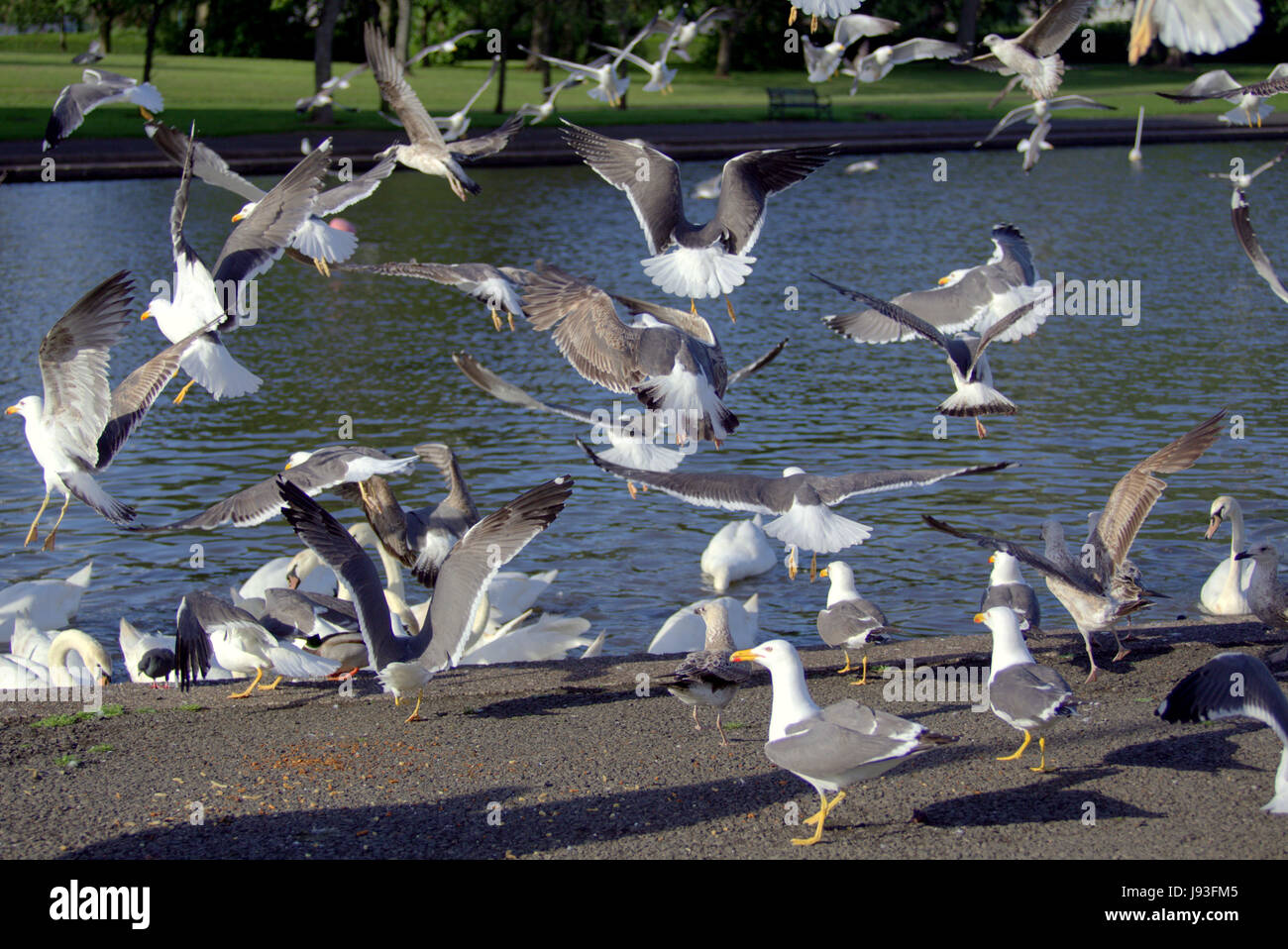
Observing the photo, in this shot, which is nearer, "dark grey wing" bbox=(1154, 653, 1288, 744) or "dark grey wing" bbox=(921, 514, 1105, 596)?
"dark grey wing" bbox=(1154, 653, 1288, 744)

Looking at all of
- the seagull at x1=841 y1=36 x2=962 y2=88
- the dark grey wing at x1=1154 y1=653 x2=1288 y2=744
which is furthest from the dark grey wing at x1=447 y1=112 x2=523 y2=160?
the dark grey wing at x1=1154 y1=653 x2=1288 y2=744

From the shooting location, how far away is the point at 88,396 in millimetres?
8383

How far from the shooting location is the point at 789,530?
7.87 m

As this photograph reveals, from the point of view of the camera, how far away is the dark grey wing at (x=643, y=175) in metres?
9.66

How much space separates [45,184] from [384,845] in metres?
28.9

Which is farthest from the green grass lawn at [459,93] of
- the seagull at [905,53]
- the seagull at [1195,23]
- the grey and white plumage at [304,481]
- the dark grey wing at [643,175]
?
the seagull at [1195,23]

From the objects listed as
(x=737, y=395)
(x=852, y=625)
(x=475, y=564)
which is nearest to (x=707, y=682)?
(x=475, y=564)

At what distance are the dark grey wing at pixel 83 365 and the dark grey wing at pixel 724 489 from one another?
9.45 feet

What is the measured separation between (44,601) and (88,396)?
1.98m

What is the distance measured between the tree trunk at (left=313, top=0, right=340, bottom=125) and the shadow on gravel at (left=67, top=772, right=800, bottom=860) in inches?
1439

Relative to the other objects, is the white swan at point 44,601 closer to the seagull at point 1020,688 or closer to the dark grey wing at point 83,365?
the dark grey wing at point 83,365

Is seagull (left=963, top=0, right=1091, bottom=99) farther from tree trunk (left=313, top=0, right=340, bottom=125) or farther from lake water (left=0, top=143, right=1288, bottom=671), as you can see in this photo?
tree trunk (left=313, top=0, right=340, bottom=125)

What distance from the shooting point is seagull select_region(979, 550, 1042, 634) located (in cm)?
805
